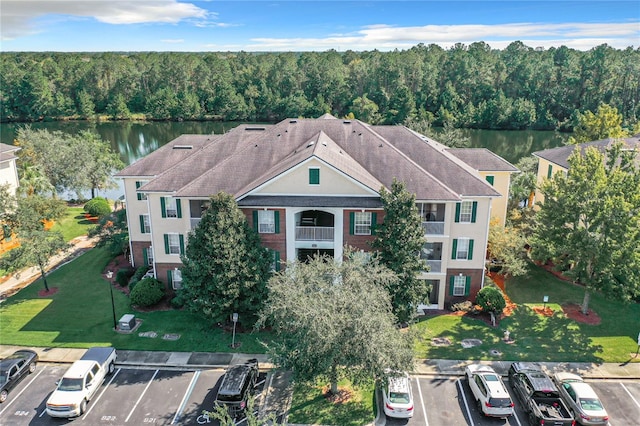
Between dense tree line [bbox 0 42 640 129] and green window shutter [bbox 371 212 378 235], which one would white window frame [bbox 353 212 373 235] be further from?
dense tree line [bbox 0 42 640 129]

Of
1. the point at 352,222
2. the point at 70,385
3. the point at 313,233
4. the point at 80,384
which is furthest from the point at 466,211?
the point at 70,385

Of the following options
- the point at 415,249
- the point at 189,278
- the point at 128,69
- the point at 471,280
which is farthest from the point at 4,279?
the point at 128,69

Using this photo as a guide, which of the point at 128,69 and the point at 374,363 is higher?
the point at 128,69

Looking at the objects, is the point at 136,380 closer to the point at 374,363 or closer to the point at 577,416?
the point at 374,363

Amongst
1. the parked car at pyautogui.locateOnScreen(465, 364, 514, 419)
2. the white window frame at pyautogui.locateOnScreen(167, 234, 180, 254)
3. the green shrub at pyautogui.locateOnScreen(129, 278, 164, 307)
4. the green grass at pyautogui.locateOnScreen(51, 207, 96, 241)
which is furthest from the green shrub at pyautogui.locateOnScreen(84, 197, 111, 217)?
the parked car at pyautogui.locateOnScreen(465, 364, 514, 419)

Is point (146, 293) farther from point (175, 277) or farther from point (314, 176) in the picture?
point (314, 176)

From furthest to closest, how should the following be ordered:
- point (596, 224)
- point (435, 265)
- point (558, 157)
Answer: point (558, 157) → point (435, 265) → point (596, 224)
